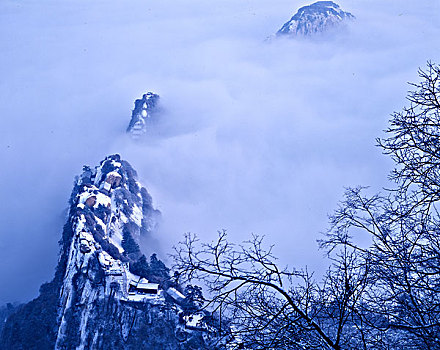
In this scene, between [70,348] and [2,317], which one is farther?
[2,317]

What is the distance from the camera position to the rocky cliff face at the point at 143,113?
359ft

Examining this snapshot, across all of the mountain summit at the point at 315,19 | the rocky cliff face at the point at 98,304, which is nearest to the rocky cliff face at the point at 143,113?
the rocky cliff face at the point at 98,304

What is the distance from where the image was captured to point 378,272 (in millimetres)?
4531

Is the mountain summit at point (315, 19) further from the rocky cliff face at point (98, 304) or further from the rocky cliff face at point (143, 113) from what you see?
the rocky cliff face at point (98, 304)

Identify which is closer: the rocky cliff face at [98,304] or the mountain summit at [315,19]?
the rocky cliff face at [98,304]

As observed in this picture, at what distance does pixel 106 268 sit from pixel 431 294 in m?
28.9

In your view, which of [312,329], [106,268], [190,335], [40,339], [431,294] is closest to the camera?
[312,329]

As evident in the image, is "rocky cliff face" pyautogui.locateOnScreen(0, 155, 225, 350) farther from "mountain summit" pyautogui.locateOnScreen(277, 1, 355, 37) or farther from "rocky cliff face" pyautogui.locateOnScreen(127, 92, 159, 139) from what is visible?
"mountain summit" pyautogui.locateOnScreen(277, 1, 355, 37)

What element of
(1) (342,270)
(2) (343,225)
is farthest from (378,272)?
(2) (343,225)

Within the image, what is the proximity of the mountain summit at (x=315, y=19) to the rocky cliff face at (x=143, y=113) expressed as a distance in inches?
3249

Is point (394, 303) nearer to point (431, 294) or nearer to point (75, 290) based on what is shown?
point (431, 294)

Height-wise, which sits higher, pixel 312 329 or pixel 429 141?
pixel 429 141

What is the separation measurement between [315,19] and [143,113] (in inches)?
3657

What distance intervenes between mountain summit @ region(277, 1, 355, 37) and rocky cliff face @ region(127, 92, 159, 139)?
82.5 m
